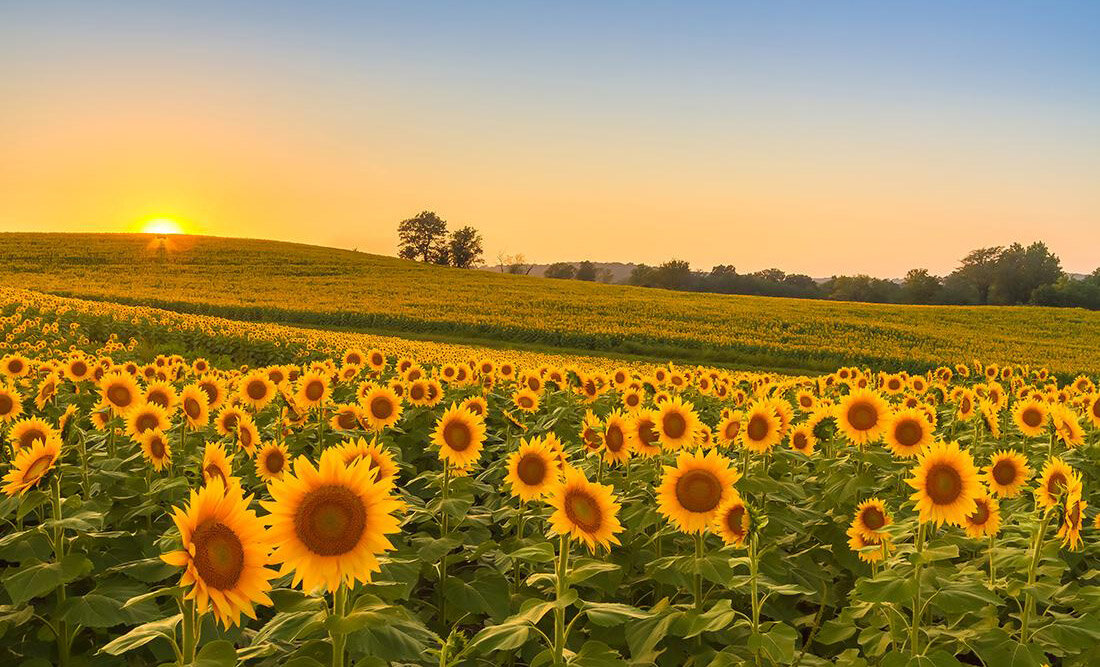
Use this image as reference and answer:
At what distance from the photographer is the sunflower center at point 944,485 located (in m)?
3.71

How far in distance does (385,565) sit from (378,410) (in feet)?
8.37

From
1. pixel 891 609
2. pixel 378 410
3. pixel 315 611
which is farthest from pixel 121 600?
pixel 891 609

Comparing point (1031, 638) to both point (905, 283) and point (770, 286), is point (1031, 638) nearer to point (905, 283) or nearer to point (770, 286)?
point (905, 283)

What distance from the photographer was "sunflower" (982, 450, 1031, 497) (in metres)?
4.61

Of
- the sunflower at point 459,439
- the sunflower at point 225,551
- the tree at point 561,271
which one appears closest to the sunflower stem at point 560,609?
the sunflower at point 225,551

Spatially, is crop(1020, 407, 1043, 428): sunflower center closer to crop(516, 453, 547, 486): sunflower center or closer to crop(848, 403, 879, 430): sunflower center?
crop(848, 403, 879, 430): sunflower center

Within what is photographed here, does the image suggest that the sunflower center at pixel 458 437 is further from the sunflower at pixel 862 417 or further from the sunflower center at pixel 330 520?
the sunflower at pixel 862 417

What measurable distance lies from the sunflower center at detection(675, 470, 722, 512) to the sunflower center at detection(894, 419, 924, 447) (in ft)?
6.06

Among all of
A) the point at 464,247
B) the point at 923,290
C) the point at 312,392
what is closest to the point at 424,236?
the point at 464,247

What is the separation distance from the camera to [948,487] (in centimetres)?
372

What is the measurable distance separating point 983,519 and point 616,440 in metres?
2.09

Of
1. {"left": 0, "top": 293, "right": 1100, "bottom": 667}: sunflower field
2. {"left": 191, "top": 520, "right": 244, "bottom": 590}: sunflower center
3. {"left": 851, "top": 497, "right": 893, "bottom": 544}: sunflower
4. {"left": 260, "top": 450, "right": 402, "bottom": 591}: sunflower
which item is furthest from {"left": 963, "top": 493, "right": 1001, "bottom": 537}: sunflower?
{"left": 191, "top": 520, "right": 244, "bottom": 590}: sunflower center

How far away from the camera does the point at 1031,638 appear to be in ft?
11.6

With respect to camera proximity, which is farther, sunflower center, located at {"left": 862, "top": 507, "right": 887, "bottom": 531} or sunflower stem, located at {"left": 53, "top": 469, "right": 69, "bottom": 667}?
sunflower center, located at {"left": 862, "top": 507, "right": 887, "bottom": 531}
